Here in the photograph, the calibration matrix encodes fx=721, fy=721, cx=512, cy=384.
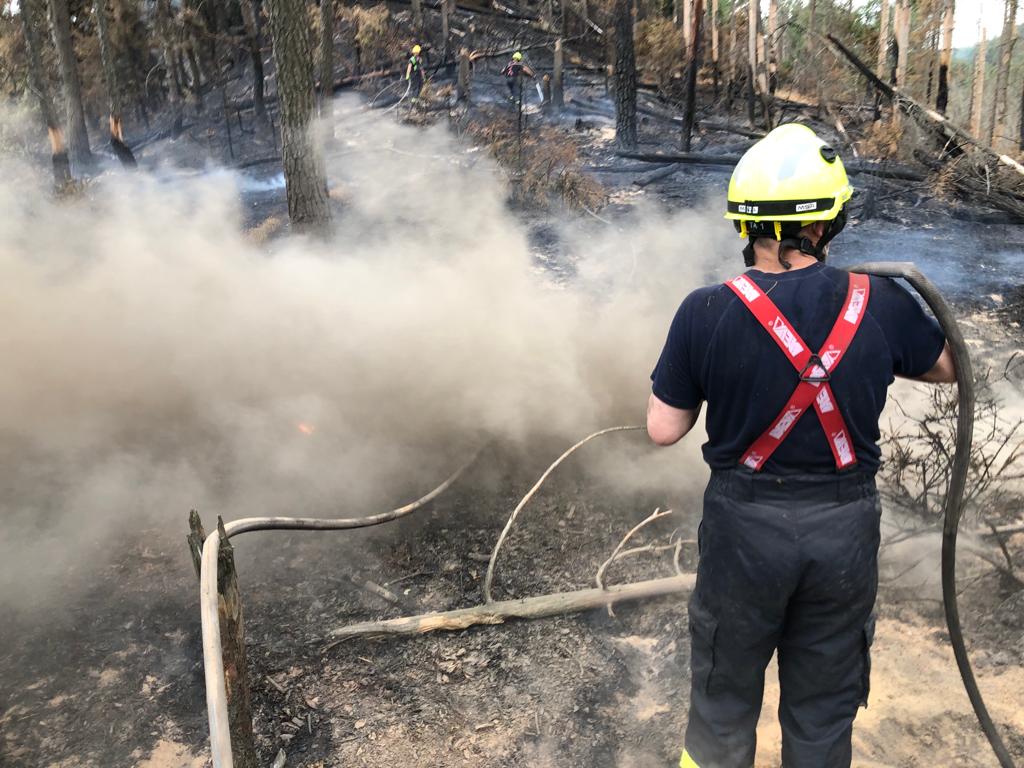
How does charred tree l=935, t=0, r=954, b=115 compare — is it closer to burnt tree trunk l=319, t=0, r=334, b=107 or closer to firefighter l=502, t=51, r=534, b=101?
firefighter l=502, t=51, r=534, b=101

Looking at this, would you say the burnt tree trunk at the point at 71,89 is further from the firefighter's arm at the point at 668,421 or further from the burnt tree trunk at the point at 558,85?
the firefighter's arm at the point at 668,421

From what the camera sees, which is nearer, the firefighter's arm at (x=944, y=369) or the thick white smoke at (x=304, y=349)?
the firefighter's arm at (x=944, y=369)

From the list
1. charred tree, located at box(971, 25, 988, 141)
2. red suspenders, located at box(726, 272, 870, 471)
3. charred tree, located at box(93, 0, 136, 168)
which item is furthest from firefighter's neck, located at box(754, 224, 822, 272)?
charred tree, located at box(93, 0, 136, 168)

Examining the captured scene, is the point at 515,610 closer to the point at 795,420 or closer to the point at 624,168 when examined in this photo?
the point at 795,420

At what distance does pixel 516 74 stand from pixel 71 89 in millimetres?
9543

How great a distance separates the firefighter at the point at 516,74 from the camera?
1108cm

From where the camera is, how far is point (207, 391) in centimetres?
650

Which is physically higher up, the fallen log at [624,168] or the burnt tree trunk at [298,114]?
the burnt tree trunk at [298,114]

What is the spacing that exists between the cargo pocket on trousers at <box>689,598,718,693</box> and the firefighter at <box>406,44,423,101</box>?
1219 centimetres

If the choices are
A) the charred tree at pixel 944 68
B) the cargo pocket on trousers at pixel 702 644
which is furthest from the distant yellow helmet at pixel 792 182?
the charred tree at pixel 944 68

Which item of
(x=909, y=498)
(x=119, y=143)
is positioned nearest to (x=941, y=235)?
(x=909, y=498)

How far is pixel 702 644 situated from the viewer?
2.30 m

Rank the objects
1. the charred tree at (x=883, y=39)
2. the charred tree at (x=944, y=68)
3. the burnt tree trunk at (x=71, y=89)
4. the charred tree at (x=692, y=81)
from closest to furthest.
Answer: the charred tree at (x=944, y=68), the charred tree at (x=883, y=39), the charred tree at (x=692, y=81), the burnt tree trunk at (x=71, y=89)

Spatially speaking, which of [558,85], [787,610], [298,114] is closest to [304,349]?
[298,114]
